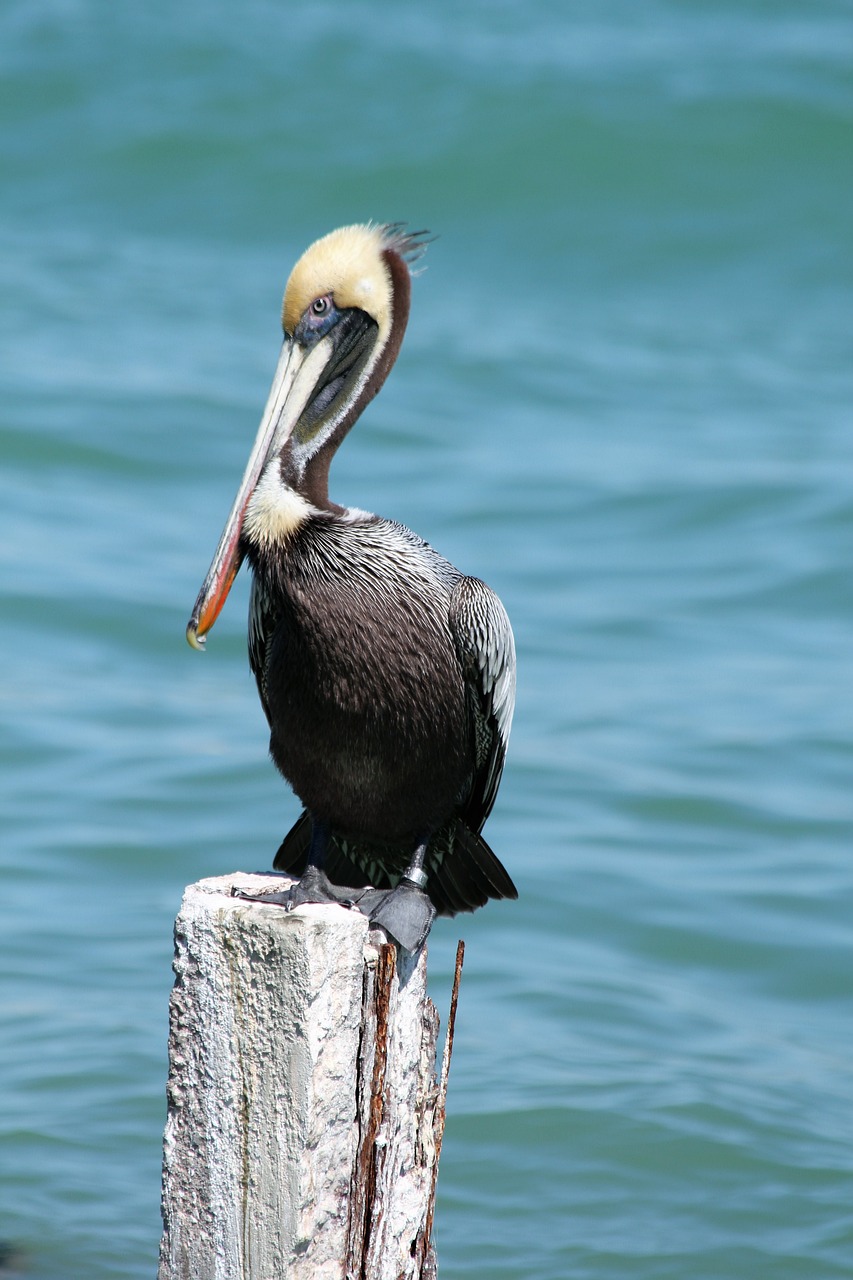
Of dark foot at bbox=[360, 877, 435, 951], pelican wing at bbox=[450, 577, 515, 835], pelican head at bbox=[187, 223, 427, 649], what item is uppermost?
pelican head at bbox=[187, 223, 427, 649]

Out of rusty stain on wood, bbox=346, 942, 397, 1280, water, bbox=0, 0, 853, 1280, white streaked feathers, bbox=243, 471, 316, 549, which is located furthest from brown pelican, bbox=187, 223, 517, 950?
water, bbox=0, 0, 853, 1280

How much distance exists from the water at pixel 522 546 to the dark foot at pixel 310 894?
190 centimetres

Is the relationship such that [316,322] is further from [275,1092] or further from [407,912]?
[275,1092]

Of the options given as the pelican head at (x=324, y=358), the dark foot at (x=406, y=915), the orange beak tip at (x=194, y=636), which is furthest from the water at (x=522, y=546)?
the pelican head at (x=324, y=358)

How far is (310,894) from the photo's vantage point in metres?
3.10

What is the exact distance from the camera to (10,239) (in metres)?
15.0

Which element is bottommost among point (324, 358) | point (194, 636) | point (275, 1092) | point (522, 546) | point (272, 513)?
point (275, 1092)

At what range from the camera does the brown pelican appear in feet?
11.0

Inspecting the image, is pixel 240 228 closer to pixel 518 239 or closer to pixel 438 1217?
pixel 518 239

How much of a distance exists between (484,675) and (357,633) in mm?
326

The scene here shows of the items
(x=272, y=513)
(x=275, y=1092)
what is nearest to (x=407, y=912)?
(x=275, y=1092)

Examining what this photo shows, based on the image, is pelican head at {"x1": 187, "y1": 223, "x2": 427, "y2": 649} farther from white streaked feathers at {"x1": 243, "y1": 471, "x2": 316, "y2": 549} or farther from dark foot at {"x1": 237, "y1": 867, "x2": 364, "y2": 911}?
dark foot at {"x1": 237, "y1": 867, "x2": 364, "y2": 911}

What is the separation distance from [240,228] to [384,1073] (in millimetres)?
13132

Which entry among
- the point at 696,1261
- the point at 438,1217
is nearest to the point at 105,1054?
the point at 438,1217
